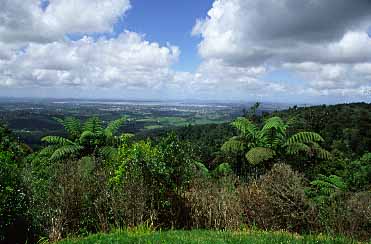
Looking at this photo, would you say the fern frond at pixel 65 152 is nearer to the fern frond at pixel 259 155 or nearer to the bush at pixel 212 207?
the bush at pixel 212 207

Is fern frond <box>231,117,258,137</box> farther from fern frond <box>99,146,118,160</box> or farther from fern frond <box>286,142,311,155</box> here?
fern frond <box>99,146,118,160</box>

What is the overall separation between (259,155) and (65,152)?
680 cm

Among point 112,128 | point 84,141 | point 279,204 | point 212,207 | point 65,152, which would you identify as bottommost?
point 212,207

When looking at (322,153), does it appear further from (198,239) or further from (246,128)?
(198,239)

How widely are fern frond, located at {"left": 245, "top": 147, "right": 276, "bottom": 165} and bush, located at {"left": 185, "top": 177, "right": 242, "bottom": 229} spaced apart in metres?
3.80

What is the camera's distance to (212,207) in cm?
927

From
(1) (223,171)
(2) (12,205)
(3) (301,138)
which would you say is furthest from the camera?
(3) (301,138)

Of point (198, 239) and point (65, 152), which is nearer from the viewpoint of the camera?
point (198, 239)

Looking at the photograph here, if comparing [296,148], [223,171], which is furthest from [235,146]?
[296,148]

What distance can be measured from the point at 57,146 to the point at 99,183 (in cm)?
528

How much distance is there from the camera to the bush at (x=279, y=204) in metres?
9.23

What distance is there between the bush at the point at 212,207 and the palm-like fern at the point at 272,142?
175 inches

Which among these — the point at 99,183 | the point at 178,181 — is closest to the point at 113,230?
the point at 99,183

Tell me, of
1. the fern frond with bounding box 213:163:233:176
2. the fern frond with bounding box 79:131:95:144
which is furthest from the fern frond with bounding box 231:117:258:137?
the fern frond with bounding box 79:131:95:144
